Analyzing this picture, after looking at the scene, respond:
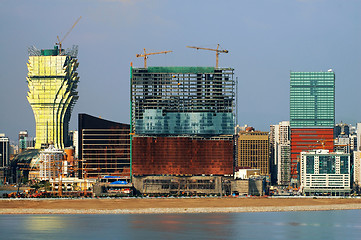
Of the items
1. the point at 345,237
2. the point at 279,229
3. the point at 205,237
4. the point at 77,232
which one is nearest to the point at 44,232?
the point at 77,232

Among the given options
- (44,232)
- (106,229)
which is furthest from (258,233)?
(44,232)

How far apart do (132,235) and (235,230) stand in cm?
2361

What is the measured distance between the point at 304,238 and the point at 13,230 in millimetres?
63233

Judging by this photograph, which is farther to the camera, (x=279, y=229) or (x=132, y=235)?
(x=279, y=229)

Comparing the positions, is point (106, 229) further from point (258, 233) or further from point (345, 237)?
point (345, 237)

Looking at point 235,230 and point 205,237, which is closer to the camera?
point 205,237

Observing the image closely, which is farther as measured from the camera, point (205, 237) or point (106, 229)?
point (106, 229)

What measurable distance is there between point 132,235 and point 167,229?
1319 centimetres

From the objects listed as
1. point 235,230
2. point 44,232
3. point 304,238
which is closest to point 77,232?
point 44,232

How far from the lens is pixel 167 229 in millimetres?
197625

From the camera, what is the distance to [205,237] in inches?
7180

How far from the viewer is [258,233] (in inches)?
7490

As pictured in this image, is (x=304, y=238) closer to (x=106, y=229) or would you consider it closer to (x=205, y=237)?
(x=205, y=237)

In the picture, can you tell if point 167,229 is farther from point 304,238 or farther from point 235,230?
point 304,238
